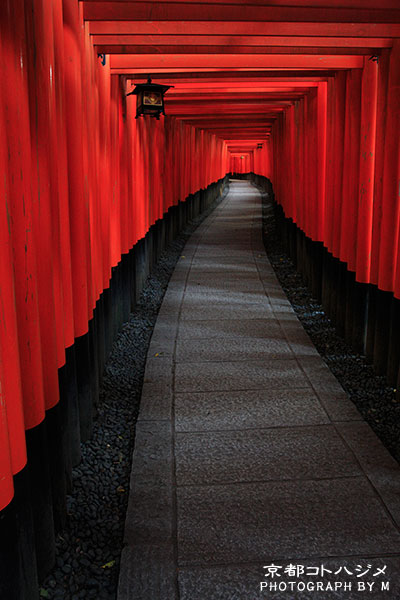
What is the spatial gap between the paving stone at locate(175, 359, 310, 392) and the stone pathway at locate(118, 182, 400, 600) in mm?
19

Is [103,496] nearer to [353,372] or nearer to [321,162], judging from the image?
[353,372]

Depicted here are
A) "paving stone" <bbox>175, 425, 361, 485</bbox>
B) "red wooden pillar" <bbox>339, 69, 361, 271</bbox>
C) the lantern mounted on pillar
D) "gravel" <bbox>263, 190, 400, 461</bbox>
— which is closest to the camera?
"paving stone" <bbox>175, 425, 361, 485</bbox>

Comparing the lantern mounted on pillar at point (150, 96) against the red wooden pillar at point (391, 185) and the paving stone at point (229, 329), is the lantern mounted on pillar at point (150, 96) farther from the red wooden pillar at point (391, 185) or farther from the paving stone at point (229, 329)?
the paving stone at point (229, 329)

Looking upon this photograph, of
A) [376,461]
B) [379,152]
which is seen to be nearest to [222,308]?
[379,152]

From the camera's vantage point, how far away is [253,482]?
4117 millimetres

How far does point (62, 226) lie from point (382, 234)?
10.9ft

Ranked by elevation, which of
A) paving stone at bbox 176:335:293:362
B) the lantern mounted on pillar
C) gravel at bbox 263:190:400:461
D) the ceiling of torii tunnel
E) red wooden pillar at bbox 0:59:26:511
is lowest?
gravel at bbox 263:190:400:461

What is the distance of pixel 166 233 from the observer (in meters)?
15.1

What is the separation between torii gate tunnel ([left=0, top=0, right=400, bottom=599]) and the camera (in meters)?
2.86

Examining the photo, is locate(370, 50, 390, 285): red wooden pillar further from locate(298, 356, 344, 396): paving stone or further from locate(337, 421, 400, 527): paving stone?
locate(337, 421, 400, 527): paving stone

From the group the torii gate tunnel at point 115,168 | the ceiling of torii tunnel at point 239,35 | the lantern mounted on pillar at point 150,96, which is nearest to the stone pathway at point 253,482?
the torii gate tunnel at point 115,168

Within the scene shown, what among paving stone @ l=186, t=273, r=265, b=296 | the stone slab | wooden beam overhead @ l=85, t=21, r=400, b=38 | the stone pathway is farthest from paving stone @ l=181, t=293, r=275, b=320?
wooden beam overhead @ l=85, t=21, r=400, b=38

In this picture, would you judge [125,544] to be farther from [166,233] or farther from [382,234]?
[166,233]

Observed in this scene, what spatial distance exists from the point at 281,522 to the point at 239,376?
2584mm
